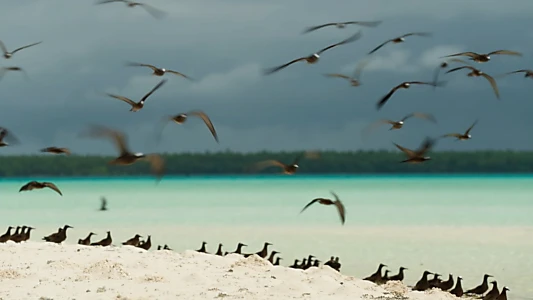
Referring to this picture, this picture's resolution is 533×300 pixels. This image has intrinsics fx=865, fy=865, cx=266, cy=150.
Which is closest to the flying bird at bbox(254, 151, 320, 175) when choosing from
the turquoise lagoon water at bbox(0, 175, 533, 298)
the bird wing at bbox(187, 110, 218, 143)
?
the bird wing at bbox(187, 110, 218, 143)

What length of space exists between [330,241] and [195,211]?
1938 centimetres

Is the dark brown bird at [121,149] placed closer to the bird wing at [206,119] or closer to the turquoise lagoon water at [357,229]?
the bird wing at [206,119]

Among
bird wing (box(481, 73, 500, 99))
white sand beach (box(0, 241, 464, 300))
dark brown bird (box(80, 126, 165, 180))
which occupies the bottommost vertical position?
Result: white sand beach (box(0, 241, 464, 300))

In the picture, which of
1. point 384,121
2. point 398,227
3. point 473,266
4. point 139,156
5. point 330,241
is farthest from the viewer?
point 398,227

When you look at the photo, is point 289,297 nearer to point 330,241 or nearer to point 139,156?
point 139,156

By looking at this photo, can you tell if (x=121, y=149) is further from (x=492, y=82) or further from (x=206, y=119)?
(x=492, y=82)

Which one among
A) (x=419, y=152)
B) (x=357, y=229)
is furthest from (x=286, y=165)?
(x=357, y=229)

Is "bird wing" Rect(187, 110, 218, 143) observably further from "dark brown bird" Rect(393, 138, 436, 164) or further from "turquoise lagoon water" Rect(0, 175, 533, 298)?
"turquoise lagoon water" Rect(0, 175, 533, 298)

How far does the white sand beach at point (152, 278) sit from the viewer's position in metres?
12.7

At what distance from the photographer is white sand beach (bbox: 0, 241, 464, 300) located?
499 inches

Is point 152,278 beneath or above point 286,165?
beneath

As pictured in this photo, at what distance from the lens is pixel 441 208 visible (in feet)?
162

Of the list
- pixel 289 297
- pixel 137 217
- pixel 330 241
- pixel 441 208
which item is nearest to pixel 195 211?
pixel 137 217

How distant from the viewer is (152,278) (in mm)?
13523
